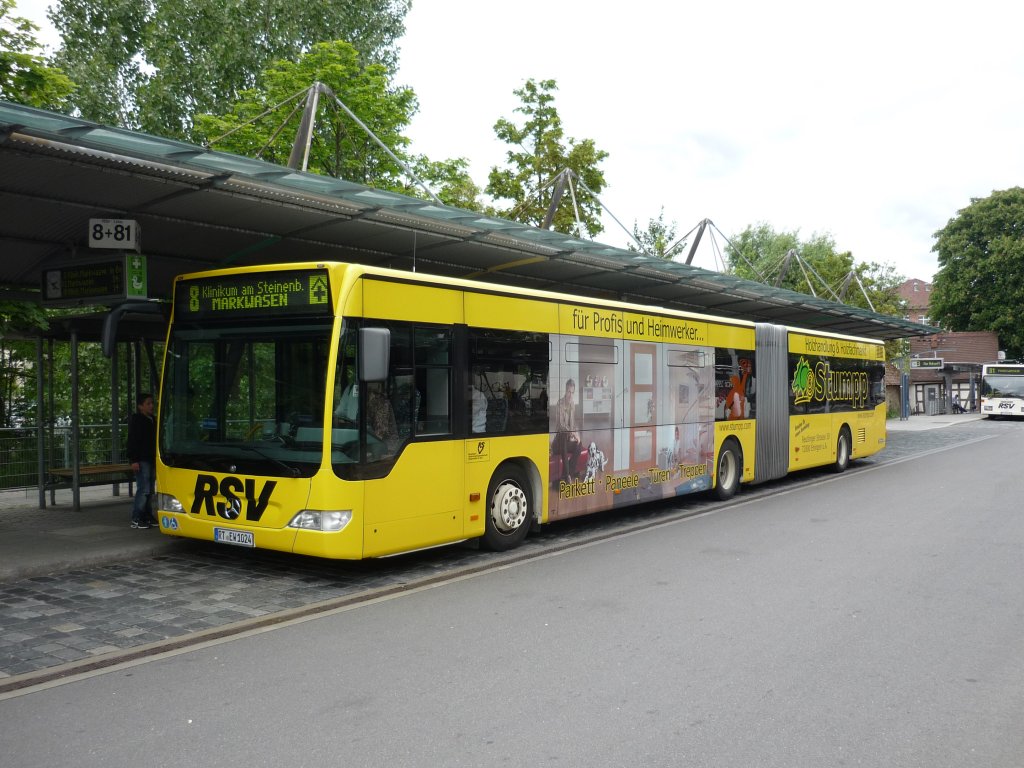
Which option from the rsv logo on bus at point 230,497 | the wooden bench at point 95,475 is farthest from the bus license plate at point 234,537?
the wooden bench at point 95,475

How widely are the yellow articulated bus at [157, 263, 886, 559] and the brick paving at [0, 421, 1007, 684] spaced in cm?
39

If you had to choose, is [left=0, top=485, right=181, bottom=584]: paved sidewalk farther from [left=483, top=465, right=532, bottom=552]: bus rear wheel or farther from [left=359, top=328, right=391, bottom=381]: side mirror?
[left=359, top=328, right=391, bottom=381]: side mirror

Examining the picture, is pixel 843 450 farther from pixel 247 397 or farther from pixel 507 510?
pixel 247 397

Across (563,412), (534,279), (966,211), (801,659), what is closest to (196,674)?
(801,659)

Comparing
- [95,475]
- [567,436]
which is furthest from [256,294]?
[95,475]

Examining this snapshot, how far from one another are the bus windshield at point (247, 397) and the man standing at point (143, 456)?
7.54 feet

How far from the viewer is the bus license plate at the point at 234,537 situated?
26.9ft

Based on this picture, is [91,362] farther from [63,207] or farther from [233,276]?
[233,276]

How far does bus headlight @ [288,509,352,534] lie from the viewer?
7.79 meters

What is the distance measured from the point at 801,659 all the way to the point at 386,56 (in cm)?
3147

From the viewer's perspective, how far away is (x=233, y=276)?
854 cm

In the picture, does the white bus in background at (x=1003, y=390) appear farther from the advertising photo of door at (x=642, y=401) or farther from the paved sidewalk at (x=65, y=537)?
the paved sidewalk at (x=65, y=537)

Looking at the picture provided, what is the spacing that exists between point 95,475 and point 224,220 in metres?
4.67

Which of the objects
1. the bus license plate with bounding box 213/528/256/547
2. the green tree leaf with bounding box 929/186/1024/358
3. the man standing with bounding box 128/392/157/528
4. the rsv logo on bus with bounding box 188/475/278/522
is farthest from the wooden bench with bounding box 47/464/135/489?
the green tree leaf with bounding box 929/186/1024/358
